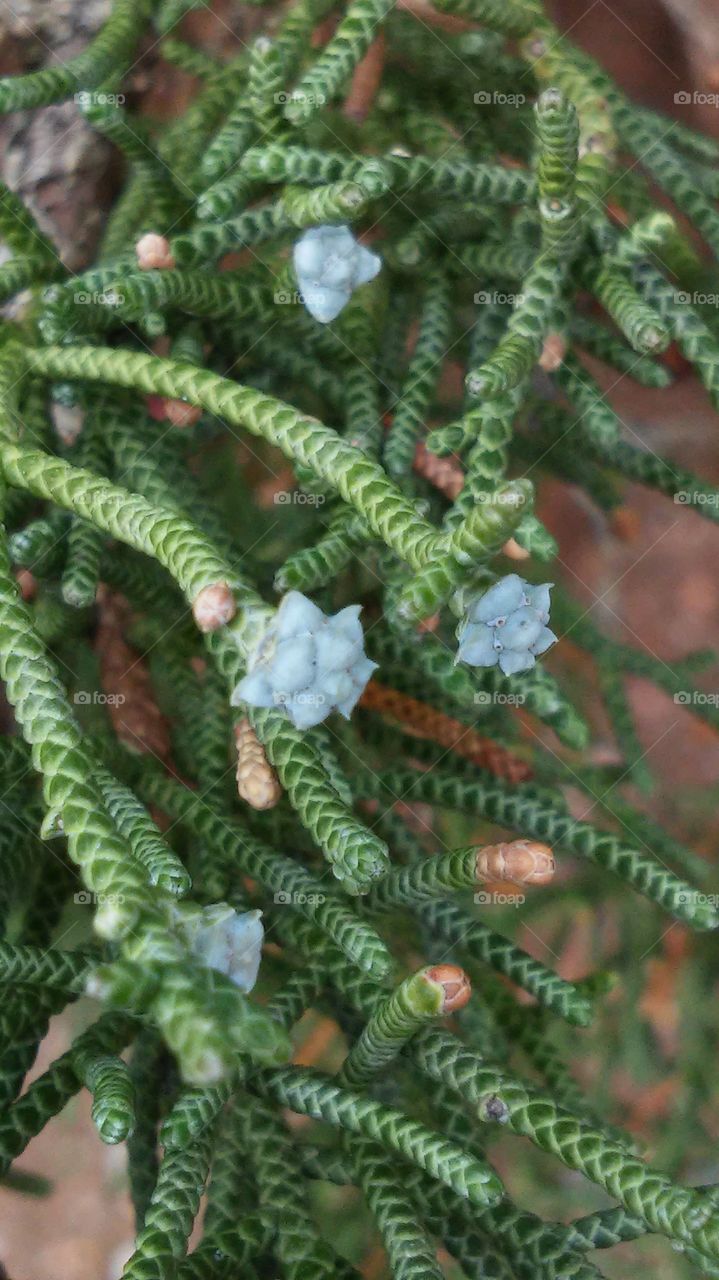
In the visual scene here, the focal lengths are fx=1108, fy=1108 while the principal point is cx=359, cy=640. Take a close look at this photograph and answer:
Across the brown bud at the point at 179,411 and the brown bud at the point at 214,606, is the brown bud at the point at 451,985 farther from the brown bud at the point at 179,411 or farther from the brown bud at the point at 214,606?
the brown bud at the point at 179,411

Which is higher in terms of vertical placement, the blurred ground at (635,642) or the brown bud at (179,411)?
the brown bud at (179,411)

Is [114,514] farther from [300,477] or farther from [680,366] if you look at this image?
[680,366]

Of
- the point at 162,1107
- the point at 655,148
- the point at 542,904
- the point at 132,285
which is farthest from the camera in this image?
the point at 542,904

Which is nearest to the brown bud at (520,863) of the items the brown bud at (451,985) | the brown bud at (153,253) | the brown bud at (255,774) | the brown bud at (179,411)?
the brown bud at (451,985)

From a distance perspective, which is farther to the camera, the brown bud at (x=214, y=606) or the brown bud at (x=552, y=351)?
the brown bud at (x=552, y=351)

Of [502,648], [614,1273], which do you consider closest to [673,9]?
[502,648]

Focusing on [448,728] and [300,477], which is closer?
[300,477]

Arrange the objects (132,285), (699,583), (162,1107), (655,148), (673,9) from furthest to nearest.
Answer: (699,583)
(673,9)
(655,148)
(162,1107)
(132,285)

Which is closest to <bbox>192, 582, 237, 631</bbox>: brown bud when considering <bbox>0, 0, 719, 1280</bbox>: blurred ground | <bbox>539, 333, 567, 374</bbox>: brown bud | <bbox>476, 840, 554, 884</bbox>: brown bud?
<bbox>476, 840, 554, 884</bbox>: brown bud
